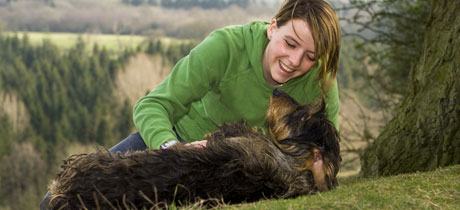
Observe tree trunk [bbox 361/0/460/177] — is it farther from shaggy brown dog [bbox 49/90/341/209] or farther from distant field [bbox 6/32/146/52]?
distant field [bbox 6/32/146/52]

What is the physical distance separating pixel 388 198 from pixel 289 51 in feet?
5.92

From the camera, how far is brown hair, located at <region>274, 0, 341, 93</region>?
471 centimetres

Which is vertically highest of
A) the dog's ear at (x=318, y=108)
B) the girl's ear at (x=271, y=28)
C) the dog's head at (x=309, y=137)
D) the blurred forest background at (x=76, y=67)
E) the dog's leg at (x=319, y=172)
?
the girl's ear at (x=271, y=28)

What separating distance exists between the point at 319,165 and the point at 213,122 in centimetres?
163

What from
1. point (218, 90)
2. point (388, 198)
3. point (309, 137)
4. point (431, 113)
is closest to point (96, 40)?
point (218, 90)

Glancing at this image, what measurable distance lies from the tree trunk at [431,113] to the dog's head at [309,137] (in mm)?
1860

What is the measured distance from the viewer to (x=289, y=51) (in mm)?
4879

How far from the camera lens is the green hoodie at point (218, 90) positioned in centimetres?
502

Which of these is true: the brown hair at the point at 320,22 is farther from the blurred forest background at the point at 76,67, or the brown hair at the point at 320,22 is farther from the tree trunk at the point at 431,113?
the blurred forest background at the point at 76,67

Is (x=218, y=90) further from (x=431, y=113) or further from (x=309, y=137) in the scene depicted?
(x=431, y=113)

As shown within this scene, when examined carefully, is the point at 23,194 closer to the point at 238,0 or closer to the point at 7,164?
the point at 7,164

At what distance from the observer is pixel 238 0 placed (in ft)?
218

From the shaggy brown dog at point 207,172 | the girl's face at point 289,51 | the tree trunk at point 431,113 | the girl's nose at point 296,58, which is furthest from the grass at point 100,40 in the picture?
the shaggy brown dog at point 207,172

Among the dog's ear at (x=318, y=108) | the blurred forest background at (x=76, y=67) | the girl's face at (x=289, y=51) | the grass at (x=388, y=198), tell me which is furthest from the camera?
the blurred forest background at (x=76, y=67)
